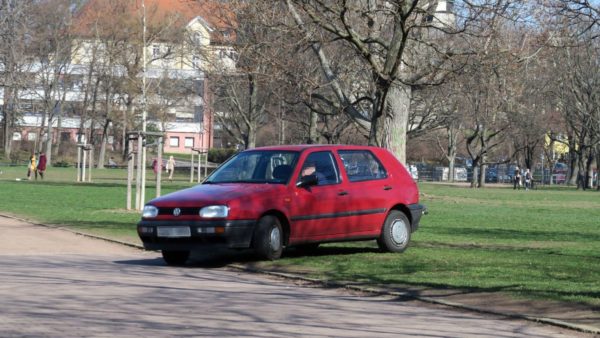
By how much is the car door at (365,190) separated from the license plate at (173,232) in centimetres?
256

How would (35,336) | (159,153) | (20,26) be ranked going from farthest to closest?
(20,26)
(159,153)
(35,336)

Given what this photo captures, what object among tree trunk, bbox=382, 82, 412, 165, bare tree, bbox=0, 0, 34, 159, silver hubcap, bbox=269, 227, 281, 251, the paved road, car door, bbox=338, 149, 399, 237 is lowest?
the paved road

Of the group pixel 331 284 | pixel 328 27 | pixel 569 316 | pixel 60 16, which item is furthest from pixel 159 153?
pixel 60 16

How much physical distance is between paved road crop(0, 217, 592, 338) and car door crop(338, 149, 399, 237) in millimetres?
2333

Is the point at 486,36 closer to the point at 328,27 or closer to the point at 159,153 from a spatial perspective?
the point at 328,27

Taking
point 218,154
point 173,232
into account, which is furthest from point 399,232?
point 218,154

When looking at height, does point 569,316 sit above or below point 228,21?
below

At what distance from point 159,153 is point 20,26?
119 feet

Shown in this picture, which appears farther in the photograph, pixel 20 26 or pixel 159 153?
pixel 20 26

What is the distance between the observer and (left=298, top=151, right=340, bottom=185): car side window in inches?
601

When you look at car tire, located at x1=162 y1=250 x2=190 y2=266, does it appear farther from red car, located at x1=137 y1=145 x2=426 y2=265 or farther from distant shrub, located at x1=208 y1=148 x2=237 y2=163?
distant shrub, located at x1=208 y1=148 x2=237 y2=163

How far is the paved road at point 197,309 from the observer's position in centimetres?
916

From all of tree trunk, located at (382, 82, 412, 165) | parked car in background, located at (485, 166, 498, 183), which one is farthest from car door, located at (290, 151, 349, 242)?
parked car in background, located at (485, 166, 498, 183)

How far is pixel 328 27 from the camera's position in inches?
693
